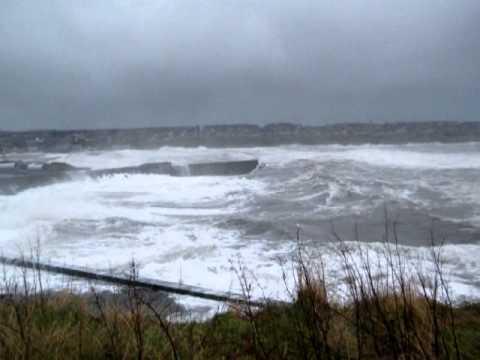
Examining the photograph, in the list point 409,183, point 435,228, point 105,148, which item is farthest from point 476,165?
point 105,148

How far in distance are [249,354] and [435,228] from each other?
9.83 m

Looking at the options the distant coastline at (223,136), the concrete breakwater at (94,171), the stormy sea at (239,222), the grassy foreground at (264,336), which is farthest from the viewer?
the distant coastline at (223,136)

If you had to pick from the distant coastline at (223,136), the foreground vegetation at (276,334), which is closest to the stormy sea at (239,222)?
the foreground vegetation at (276,334)

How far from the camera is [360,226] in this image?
1160cm

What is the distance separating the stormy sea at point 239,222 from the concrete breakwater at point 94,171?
630mm

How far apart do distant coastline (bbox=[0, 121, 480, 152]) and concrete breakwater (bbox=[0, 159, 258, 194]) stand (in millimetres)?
22508

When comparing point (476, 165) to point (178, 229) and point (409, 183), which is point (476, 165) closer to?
point (409, 183)

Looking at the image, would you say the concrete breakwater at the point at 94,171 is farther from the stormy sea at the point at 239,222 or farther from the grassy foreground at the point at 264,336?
the grassy foreground at the point at 264,336

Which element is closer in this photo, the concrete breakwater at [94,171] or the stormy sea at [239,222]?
the stormy sea at [239,222]

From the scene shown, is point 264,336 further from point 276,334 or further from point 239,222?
point 239,222

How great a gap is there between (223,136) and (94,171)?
46433 mm

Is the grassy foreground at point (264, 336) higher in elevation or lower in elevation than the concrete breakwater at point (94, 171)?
higher

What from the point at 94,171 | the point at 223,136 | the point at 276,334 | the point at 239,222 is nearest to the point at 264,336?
the point at 276,334

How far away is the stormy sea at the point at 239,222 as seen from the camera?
7859 mm
